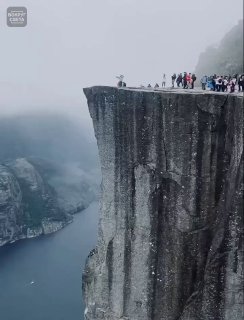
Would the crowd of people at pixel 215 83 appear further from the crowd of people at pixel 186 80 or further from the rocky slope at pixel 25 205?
the rocky slope at pixel 25 205

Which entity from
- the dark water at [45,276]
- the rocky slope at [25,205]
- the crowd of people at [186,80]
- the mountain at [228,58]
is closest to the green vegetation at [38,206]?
the rocky slope at [25,205]

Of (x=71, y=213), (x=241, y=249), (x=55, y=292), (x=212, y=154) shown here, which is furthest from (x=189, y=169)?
(x=71, y=213)

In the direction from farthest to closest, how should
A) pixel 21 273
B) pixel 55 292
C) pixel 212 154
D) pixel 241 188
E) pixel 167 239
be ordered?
pixel 21 273, pixel 55 292, pixel 167 239, pixel 212 154, pixel 241 188

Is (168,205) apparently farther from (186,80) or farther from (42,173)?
(42,173)

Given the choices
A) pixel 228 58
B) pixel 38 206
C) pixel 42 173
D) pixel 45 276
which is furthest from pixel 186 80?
pixel 42 173

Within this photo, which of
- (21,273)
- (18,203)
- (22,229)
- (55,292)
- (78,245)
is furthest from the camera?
(18,203)

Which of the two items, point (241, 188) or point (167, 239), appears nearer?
point (241, 188)

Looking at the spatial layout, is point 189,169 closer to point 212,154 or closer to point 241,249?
point 212,154
